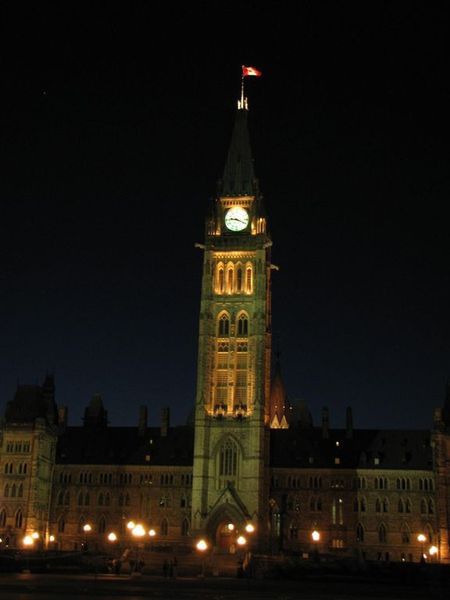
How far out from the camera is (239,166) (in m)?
111

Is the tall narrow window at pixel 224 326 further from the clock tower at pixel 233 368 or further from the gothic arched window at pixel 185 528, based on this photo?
the gothic arched window at pixel 185 528

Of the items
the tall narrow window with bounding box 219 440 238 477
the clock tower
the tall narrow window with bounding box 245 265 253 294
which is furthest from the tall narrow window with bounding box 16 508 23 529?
the tall narrow window with bounding box 245 265 253 294

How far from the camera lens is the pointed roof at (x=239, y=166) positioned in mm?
109188

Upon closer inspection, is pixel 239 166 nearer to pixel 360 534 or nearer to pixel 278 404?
pixel 278 404

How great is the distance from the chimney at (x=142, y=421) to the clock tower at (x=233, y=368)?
16.6 metres

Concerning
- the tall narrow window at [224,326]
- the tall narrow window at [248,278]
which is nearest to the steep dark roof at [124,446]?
the tall narrow window at [224,326]

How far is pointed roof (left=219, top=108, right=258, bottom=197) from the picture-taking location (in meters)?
109

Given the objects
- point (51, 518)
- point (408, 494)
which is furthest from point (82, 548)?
point (408, 494)

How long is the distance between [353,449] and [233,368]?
736 inches

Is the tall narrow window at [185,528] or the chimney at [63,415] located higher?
the chimney at [63,415]

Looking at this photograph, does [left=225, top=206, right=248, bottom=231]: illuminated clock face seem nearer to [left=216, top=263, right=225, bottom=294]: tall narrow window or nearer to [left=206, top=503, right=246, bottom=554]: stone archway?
[left=216, top=263, right=225, bottom=294]: tall narrow window

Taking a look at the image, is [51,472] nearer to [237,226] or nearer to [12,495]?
[12,495]

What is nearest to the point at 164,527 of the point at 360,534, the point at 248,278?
the point at 360,534

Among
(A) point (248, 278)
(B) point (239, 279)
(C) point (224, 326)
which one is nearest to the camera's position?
(C) point (224, 326)
